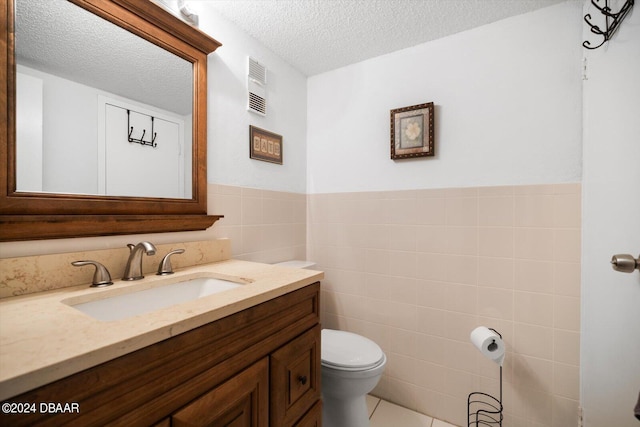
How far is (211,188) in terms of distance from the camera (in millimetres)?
1489

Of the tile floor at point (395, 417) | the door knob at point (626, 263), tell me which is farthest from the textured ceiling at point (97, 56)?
the tile floor at point (395, 417)

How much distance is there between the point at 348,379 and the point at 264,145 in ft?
4.63

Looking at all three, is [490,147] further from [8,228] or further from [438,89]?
[8,228]

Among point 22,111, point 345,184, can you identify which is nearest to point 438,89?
point 345,184

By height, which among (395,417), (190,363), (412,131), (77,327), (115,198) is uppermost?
(412,131)

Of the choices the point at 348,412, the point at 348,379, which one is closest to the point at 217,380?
the point at 348,379

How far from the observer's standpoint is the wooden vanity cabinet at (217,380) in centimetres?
52

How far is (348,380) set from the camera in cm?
134

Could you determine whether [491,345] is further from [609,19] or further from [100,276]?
[100,276]

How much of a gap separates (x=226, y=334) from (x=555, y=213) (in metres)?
1.64

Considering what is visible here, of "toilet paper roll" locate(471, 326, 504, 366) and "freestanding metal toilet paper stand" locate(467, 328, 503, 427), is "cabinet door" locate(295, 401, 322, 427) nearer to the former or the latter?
"toilet paper roll" locate(471, 326, 504, 366)

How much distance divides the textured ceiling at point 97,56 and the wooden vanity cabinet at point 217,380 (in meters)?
1.02

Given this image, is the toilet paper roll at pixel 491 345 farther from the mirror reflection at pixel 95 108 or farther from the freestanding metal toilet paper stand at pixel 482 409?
the mirror reflection at pixel 95 108

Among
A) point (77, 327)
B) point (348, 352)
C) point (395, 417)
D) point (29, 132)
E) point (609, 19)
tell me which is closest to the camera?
point (77, 327)
